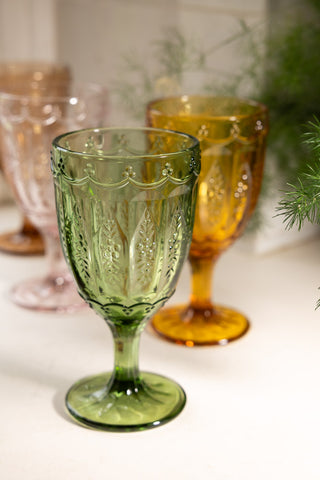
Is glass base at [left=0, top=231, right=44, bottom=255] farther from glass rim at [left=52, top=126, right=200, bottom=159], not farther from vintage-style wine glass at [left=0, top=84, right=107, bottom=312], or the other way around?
glass rim at [left=52, top=126, right=200, bottom=159]

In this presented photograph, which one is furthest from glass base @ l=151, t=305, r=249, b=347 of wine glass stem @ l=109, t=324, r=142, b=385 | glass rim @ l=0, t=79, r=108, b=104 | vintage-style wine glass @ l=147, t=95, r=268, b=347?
glass rim @ l=0, t=79, r=108, b=104

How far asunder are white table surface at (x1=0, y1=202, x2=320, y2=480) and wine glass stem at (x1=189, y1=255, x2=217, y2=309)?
0.17 feet

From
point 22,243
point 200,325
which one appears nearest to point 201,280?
point 200,325

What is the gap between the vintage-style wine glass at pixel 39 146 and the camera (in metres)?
0.69

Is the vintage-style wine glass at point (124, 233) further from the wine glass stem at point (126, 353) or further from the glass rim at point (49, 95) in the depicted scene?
the glass rim at point (49, 95)

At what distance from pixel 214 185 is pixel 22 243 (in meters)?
0.36

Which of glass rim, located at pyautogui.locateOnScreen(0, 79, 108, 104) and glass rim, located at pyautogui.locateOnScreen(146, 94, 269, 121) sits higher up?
glass rim, located at pyautogui.locateOnScreen(146, 94, 269, 121)

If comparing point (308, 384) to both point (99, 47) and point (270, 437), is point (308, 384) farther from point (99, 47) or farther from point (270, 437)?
point (99, 47)

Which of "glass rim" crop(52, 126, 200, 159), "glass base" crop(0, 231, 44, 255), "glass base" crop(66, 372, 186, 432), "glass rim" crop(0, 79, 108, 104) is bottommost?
"glass base" crop(0, 231, 44, 255)

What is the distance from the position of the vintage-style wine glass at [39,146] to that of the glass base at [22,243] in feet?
0.42

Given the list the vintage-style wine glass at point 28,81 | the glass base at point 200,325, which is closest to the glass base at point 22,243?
the vintage-style wine glass at point 28,81

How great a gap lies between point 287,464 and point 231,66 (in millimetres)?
495

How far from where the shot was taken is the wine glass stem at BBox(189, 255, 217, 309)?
65 cm

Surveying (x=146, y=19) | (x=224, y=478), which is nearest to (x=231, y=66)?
(x=146, y=19)
